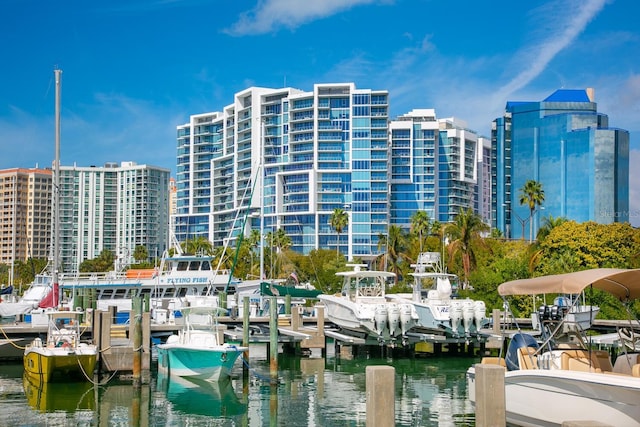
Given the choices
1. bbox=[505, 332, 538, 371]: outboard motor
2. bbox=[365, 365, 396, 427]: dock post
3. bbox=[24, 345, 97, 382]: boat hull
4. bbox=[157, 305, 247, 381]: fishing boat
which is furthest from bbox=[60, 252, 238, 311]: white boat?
bbox=[365, 365, 396, 427]: dock post

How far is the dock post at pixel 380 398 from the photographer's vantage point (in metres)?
10.2

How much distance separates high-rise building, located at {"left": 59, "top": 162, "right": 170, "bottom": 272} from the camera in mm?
186375

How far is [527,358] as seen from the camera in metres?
16.6

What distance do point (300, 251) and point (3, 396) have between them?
323ft

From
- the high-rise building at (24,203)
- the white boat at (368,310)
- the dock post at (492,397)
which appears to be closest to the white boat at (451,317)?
the white boat at (368,310)

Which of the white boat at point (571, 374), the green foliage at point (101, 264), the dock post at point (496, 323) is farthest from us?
the green foliage at point (101, 264)

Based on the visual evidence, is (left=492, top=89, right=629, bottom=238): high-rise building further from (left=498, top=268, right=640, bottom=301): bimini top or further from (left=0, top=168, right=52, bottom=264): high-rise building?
(left=498, top=268, right=640, bottom=301): bimini top

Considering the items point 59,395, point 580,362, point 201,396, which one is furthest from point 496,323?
point 580,362

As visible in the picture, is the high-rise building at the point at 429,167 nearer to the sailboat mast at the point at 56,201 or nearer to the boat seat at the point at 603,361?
the sailboat mast at the point at 56,201

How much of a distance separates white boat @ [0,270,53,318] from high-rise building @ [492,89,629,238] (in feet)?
406

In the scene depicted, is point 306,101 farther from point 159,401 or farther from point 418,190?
point 159,401

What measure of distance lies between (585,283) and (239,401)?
12845mm

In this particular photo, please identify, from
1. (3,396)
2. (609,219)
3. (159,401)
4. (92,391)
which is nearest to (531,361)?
(159,401)

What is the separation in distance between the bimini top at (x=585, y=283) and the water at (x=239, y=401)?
5587 mm
